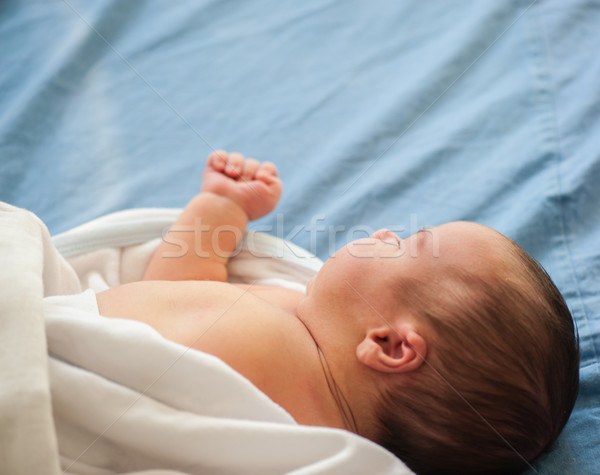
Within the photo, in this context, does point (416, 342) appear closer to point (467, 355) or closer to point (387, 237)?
point (467, 355)

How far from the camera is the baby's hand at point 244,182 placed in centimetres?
109

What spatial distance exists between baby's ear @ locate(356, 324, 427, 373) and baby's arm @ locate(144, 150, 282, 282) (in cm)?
34

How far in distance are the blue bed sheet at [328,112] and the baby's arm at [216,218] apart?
97 mm

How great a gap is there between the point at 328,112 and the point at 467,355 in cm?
71

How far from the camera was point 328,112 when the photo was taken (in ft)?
4.31

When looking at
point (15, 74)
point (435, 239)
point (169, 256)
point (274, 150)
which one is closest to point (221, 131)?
point (274, 150)

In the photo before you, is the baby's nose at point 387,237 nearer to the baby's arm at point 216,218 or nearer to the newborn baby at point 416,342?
the newborn baby at point 416,342

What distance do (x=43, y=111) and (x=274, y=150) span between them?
0.49m

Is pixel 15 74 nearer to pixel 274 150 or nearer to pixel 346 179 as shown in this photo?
pixel 274 150

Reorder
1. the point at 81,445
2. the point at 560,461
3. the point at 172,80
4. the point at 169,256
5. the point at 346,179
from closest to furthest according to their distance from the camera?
the point at 81,445 < the point at 560,461 < the point at 169,256 < the point at 346,179 < the point at 172,80

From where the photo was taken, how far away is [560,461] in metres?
0.81

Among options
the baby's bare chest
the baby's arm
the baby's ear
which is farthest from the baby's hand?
the baby's ear

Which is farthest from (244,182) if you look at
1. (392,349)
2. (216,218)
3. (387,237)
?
(392,349)

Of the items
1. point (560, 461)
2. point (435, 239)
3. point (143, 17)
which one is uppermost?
point (143, 17)
